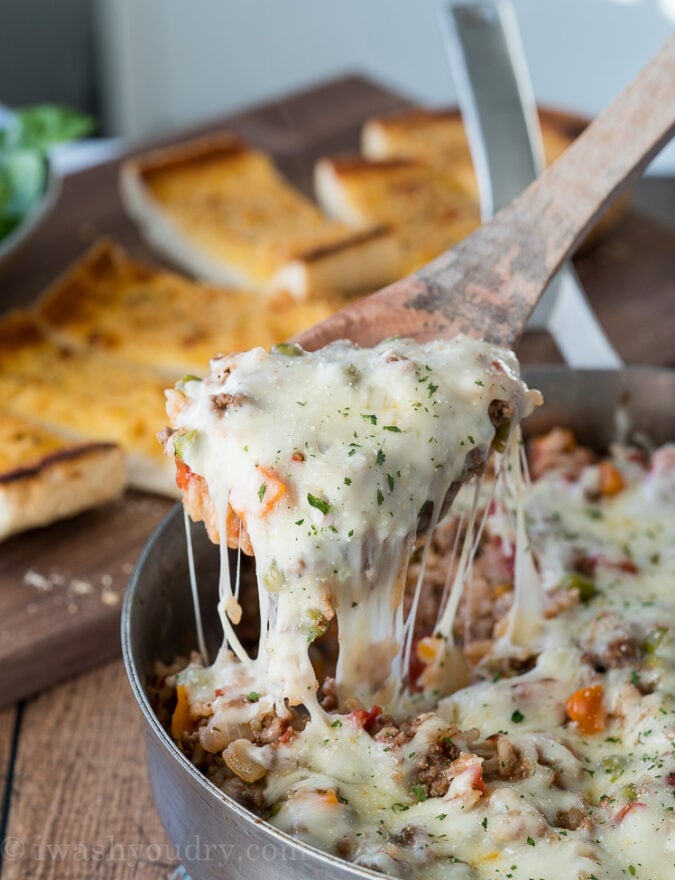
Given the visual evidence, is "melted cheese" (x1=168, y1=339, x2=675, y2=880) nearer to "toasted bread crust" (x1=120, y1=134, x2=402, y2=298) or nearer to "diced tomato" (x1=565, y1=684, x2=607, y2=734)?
"diced tomato" (x1=565, y1=684, x2=607, y2=734)

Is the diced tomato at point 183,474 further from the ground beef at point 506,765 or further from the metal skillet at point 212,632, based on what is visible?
the ground beef at point 506,765

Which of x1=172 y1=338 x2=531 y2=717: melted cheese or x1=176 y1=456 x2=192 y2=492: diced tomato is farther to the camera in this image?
x1=176 y1=456 x2=192 y2=492: diced tomato

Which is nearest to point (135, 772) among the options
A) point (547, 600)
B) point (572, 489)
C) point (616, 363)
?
point (547, 600)

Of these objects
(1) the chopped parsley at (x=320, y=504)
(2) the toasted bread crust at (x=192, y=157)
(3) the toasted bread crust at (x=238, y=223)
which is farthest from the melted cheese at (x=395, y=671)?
(2) the toasted bread crust at (x=192, y=157)

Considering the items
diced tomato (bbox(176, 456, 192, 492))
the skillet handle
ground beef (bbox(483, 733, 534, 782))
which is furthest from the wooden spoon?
the skillet handle

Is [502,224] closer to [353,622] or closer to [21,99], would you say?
[353,622]

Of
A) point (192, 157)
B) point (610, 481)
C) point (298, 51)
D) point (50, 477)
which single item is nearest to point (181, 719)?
point (50, 477)

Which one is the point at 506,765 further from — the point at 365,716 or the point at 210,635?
the point at 210,635
